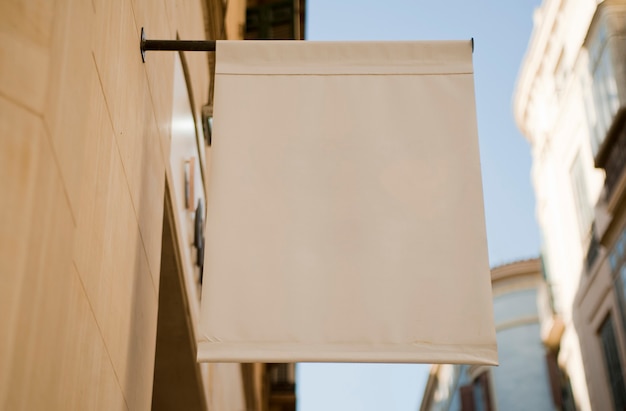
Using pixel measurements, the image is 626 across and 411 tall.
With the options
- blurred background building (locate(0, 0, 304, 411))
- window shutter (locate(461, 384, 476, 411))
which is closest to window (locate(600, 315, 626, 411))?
blurred background building (locate(0, 0, 304, 411))

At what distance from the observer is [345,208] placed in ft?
15.7

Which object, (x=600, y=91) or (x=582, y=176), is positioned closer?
(x=600, y=91)

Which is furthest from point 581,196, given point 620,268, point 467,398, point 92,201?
point 92,201

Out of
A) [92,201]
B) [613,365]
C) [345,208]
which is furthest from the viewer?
[613,365]

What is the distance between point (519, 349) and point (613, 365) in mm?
16619

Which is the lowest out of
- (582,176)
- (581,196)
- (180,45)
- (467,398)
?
(180,45)

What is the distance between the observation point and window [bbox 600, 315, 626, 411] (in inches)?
793

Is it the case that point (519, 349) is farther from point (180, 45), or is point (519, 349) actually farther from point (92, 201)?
point (92, 201)

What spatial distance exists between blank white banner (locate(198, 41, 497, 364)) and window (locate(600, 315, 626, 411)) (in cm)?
→ 1628

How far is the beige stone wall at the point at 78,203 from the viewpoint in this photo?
2641 mm

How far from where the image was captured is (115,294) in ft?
15.4

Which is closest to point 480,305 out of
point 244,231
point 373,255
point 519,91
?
point 373,255

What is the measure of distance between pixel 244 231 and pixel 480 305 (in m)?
1.13

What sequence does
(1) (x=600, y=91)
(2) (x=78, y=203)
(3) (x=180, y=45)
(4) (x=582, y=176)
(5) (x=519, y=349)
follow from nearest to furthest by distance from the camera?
(2) (x=78, y=203) < (3) (x=180, y=45) < (1) (x=600, y=91) < (4) (x=582, y=176) < (5) (x=519, y=349)
